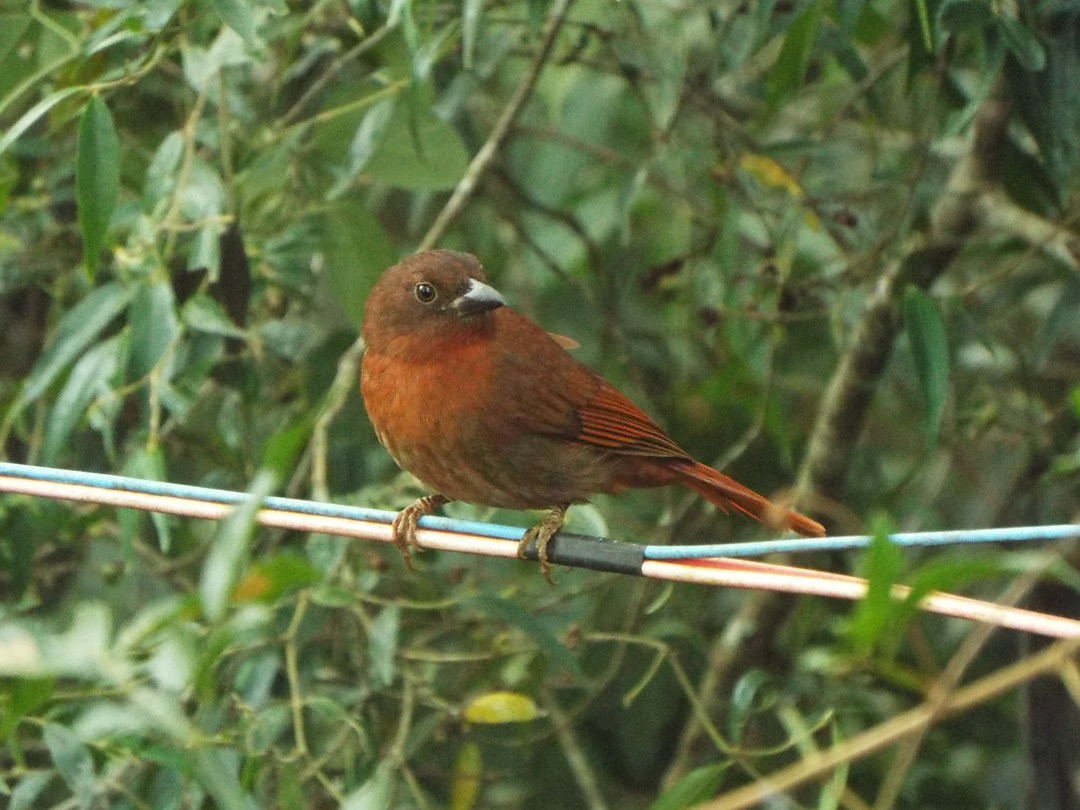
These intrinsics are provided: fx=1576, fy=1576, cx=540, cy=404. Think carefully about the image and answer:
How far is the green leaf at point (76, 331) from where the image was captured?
3.37 meters

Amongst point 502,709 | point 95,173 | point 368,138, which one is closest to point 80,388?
point 95,173

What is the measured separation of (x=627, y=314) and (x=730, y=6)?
1301 millimetres

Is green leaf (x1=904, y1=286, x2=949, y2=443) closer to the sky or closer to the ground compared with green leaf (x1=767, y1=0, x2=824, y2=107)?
closer to the ground

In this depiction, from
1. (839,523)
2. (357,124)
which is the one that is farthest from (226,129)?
(839,523)

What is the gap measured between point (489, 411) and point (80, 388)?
0.90 metres

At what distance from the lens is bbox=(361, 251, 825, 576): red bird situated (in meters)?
3.55

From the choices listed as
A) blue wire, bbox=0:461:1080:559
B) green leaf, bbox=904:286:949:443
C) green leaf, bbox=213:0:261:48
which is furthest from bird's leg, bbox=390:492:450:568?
green leaf, bbox=904:286:949:443

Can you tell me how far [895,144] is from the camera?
16.7ft

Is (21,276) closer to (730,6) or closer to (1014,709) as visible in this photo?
(730,6)

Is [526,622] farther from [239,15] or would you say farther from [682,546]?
[239,15]

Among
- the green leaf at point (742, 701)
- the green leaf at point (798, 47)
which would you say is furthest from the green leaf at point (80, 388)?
the green leaf at point (798, 47)

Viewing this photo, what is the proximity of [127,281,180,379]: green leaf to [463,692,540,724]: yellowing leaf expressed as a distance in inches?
40.1

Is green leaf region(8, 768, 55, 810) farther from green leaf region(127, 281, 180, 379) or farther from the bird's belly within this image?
the bird's belly

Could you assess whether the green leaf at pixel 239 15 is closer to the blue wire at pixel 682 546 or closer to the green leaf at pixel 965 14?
the blue wire at pixel 682 546
